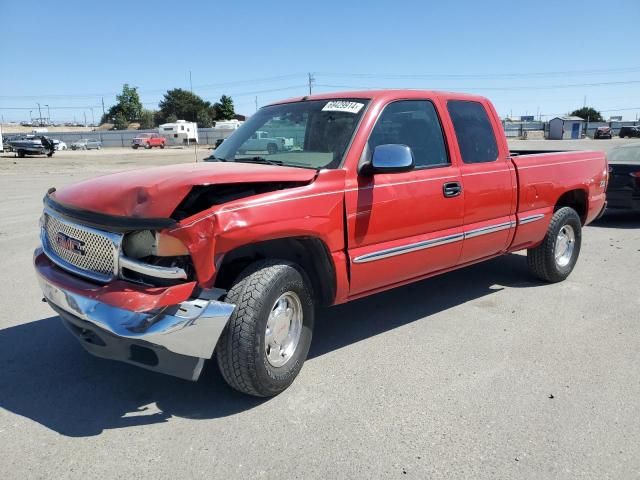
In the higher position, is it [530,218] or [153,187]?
[153,187]

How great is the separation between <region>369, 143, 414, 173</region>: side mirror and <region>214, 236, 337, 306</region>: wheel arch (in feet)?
2.20

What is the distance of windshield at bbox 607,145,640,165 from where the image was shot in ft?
32.2

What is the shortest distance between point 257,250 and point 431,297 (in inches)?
100

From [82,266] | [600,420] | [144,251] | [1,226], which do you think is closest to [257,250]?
[144,251]

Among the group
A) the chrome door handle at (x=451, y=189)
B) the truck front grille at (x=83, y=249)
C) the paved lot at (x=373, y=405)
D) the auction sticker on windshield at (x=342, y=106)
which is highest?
the auction sticker on windshield at (x=342, y=106)

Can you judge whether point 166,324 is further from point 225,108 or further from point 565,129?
point 225,108

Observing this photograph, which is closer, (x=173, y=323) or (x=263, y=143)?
(x=173, y=323)

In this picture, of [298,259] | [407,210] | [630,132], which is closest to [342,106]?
[407,210]

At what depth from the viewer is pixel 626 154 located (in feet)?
33.3

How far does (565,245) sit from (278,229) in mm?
4219

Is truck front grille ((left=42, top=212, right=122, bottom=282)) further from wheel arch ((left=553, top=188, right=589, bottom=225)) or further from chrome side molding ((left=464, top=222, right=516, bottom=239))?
wheel arch ((left=553, top=188, right=589, bottom=225))

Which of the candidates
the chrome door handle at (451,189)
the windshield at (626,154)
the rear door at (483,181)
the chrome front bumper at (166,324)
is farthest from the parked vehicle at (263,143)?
the windshield at (626,154)

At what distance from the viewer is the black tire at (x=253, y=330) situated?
3.08 m

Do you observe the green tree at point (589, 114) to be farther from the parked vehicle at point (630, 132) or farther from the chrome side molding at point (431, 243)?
the chrome side molding at point (431, 243)
